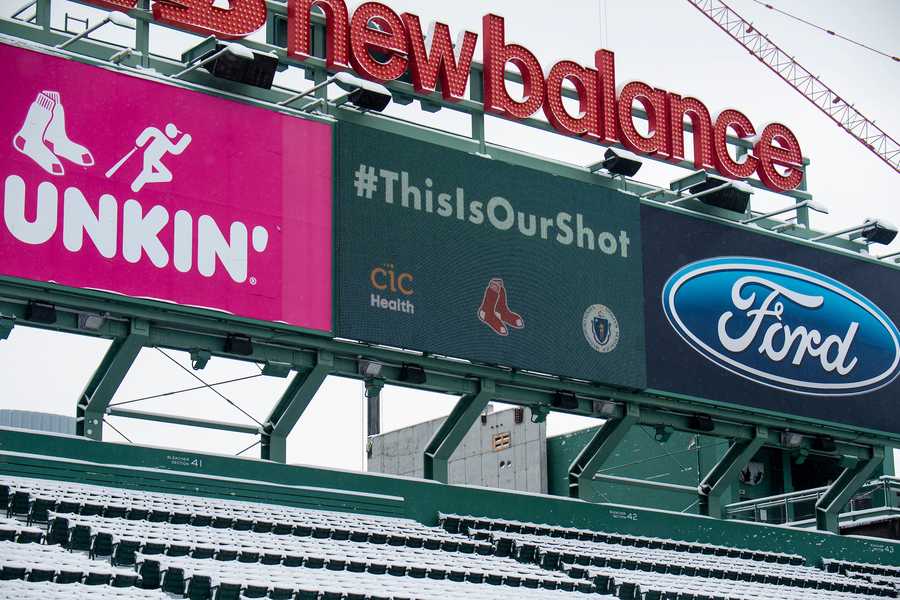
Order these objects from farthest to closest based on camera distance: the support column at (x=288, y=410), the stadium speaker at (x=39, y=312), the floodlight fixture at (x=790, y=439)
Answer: the floodlight fixture at (x=790, y=439)
the support column at (x=288, y=410)
the stadium speaker at (x=39, y=312)

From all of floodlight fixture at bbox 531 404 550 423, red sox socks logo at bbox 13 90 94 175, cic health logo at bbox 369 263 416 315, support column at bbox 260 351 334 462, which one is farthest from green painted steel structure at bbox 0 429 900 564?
red sox socks logo at bbox 13 90 94 175

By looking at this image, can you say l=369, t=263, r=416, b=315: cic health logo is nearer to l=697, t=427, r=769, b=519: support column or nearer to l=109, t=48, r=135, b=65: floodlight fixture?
l=109, t=48, r=135, b=65: floodlight fixture

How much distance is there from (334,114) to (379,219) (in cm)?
201

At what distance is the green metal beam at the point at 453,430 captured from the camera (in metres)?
26.8

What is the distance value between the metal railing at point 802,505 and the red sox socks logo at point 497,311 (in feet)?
29.2

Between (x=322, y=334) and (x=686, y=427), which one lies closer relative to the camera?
(x=322, y=334)

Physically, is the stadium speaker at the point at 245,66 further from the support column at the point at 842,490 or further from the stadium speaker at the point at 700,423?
the support column at the point at 842,490

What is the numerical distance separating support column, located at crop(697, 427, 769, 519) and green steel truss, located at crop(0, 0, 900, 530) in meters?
0.02

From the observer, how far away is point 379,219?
25.9 m

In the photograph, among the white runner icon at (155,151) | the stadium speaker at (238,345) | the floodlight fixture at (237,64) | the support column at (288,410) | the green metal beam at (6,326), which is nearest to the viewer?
the green metal beam at (6,326)

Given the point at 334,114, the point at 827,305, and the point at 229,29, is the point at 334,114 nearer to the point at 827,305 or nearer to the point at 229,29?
A: the point at 229,29

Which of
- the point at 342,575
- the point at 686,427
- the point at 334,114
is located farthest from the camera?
the point at 686,427

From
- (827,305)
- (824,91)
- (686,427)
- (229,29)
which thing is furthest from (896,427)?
(824,91)

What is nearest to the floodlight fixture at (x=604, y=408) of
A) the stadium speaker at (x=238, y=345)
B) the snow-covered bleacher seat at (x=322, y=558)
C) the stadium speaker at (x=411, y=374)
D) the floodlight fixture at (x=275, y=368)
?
the snow-covered bleacher seat at (x=322, y=558)
